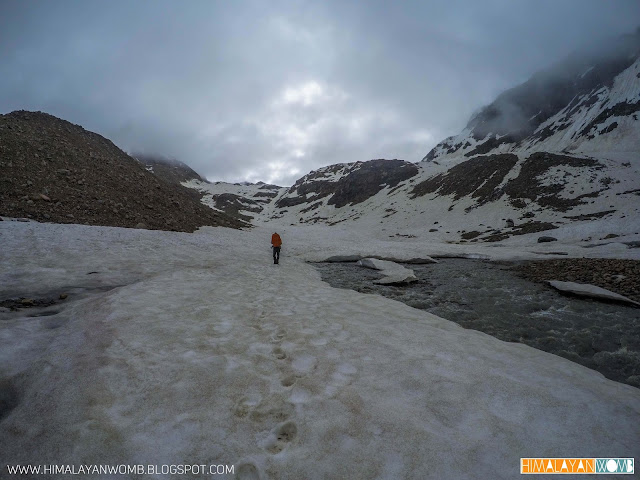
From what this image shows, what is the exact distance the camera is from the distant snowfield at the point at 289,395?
2857 millimetres

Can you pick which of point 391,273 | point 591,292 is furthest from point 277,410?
point 591,292

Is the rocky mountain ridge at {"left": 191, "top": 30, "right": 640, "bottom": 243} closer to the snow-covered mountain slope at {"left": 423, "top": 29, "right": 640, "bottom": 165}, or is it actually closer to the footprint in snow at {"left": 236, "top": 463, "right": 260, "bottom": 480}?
the snow-covered mountain slope at {"left": 423, "top": 29, "right": 640, "bottom": 165}

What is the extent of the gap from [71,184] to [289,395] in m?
24.5

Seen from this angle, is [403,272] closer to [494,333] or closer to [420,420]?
[494,333]

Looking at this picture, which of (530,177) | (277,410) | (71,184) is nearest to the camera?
(277,410)

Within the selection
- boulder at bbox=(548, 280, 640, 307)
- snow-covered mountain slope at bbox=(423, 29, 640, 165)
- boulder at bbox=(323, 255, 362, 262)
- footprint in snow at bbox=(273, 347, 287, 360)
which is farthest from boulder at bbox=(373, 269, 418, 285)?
snow-covered mountain slope at bbox=(423, 29, 640, 165)

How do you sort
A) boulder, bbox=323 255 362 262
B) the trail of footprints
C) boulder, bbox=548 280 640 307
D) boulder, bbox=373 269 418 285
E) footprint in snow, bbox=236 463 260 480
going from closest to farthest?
footprint in snow, bbox=236 463 260 480 → the trail of footprints → boulder, bbox=548 280 640 307 → boulder, bbox=373 269 418 285 → boulder, bbox=323 255 362 262

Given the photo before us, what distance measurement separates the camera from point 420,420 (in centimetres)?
337

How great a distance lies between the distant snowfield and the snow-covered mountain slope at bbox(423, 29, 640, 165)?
237ft

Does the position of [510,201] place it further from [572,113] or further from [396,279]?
[572,113]

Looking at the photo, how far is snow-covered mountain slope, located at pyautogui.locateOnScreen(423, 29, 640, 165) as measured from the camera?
6800 centimetres

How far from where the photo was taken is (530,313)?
8.93m

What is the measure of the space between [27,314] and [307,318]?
6046 mm

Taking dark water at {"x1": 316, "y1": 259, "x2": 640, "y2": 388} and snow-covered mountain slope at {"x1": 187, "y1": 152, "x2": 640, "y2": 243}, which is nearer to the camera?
dark water at {"x1": 316, "y1": 259, "x2": 640, "y2": 388}
